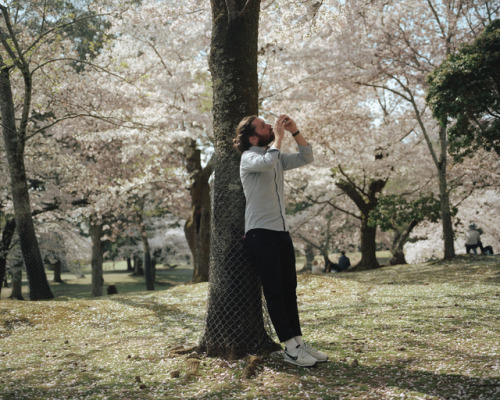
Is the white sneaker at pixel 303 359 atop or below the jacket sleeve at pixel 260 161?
below

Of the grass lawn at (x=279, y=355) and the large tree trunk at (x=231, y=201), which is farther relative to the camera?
the large tree trunk at (x=231, y=201)

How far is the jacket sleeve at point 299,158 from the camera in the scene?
161 inches

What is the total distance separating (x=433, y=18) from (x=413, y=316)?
12.2 m

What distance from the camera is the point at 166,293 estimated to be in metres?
11.2

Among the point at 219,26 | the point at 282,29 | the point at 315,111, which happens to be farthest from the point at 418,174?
the point at 219,26

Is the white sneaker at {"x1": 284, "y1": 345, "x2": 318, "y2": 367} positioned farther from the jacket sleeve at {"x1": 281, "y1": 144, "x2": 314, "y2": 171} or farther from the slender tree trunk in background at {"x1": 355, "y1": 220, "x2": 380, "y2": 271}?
the slender tree trunk in background at {"x1": 355, "y1": 220, "x2": 380, "y2": 271}

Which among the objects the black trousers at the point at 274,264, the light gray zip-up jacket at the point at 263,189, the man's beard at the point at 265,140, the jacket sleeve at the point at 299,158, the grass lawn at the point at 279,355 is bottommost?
the grass lawn at the point at 279,355

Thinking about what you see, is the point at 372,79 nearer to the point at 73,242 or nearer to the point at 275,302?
the point at 275,302

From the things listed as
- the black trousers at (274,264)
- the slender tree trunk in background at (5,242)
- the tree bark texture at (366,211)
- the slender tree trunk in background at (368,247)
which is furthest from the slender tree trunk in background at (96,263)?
the black trousers at (274,264)

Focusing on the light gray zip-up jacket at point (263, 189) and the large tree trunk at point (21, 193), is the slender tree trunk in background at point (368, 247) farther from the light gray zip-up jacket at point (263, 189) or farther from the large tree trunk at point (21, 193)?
the light gray zip-up jacket at point (263, 189)

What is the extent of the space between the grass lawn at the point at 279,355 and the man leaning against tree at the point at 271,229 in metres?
0.32

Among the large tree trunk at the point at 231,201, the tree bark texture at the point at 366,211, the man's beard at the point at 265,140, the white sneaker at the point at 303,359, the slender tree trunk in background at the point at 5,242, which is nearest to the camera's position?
the white sneaker at the point at 303,359

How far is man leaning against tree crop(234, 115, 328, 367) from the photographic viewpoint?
3.78m

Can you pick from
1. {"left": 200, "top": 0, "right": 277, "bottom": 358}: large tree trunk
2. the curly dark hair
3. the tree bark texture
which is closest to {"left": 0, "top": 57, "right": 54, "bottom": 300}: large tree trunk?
{"left": 200, "top": 0, "right": 277, "bottom": 358}: large tree trunk
